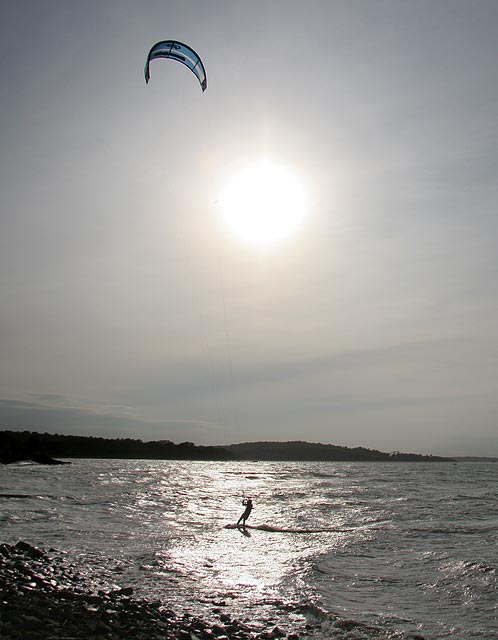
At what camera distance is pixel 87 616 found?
9.37 m

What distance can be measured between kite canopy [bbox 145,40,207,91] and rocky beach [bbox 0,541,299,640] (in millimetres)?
18147

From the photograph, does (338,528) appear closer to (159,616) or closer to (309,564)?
(309,564)

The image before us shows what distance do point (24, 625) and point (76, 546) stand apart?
827 cm

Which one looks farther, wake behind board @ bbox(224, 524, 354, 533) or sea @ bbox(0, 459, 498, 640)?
wake behind board @ bbox(224, 524, 354, 533)

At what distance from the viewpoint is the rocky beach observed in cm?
858

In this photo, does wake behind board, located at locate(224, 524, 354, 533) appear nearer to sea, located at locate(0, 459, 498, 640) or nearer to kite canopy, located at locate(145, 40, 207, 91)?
sea, located at locate(0, 459, 498, 640)

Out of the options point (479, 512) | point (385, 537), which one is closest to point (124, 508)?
point (385, 537)

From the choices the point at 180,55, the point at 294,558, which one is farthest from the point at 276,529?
the point at 180,55

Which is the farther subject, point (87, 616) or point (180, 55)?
point (180, 55)

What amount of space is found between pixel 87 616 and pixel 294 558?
29.5 feet

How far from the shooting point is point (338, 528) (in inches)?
938

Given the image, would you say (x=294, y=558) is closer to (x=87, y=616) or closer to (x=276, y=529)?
(x=276, y=529)

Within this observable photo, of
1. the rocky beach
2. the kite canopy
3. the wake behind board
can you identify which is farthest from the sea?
the kite canopy

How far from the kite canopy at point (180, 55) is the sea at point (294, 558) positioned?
688 inches
